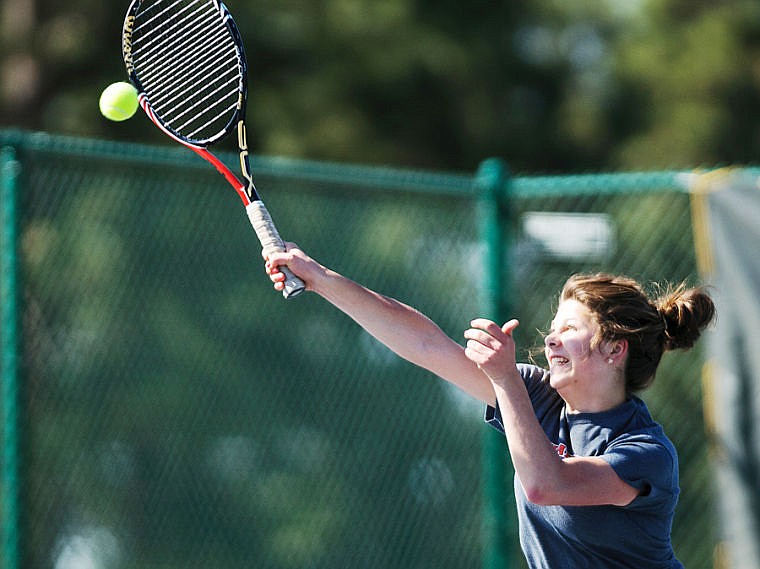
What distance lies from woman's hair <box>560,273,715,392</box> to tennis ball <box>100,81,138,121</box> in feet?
4.07

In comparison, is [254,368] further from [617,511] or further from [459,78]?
[459,78]

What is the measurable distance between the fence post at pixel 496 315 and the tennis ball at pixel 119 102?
7.60ft

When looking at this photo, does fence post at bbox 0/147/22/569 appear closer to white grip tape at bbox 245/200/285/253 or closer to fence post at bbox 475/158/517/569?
white grip tape at bbox 245/200/285/253

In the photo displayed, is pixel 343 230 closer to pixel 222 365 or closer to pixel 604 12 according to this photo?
pixel 222 365

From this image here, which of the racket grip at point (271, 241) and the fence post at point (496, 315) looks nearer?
the racket grip at point (271, 241)

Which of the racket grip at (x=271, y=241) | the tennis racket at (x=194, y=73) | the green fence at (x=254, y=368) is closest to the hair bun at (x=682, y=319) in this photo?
the racket grip at (x=271, y=241)

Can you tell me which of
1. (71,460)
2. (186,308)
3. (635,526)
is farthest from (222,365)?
(635,526)

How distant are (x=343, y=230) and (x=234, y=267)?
50 cm

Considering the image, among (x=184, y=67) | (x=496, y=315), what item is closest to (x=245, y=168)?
(x=184, y=67)

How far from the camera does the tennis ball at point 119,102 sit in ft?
10.8

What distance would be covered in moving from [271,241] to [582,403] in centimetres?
75

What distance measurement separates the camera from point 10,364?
4.30m

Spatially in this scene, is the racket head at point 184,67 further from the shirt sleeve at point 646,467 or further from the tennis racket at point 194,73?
the shirt sleeve at point 646,467

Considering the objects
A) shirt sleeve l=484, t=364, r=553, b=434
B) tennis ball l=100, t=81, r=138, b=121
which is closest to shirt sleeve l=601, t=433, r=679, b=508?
shirt sleeve l=484, t=364, r=553, b=434
